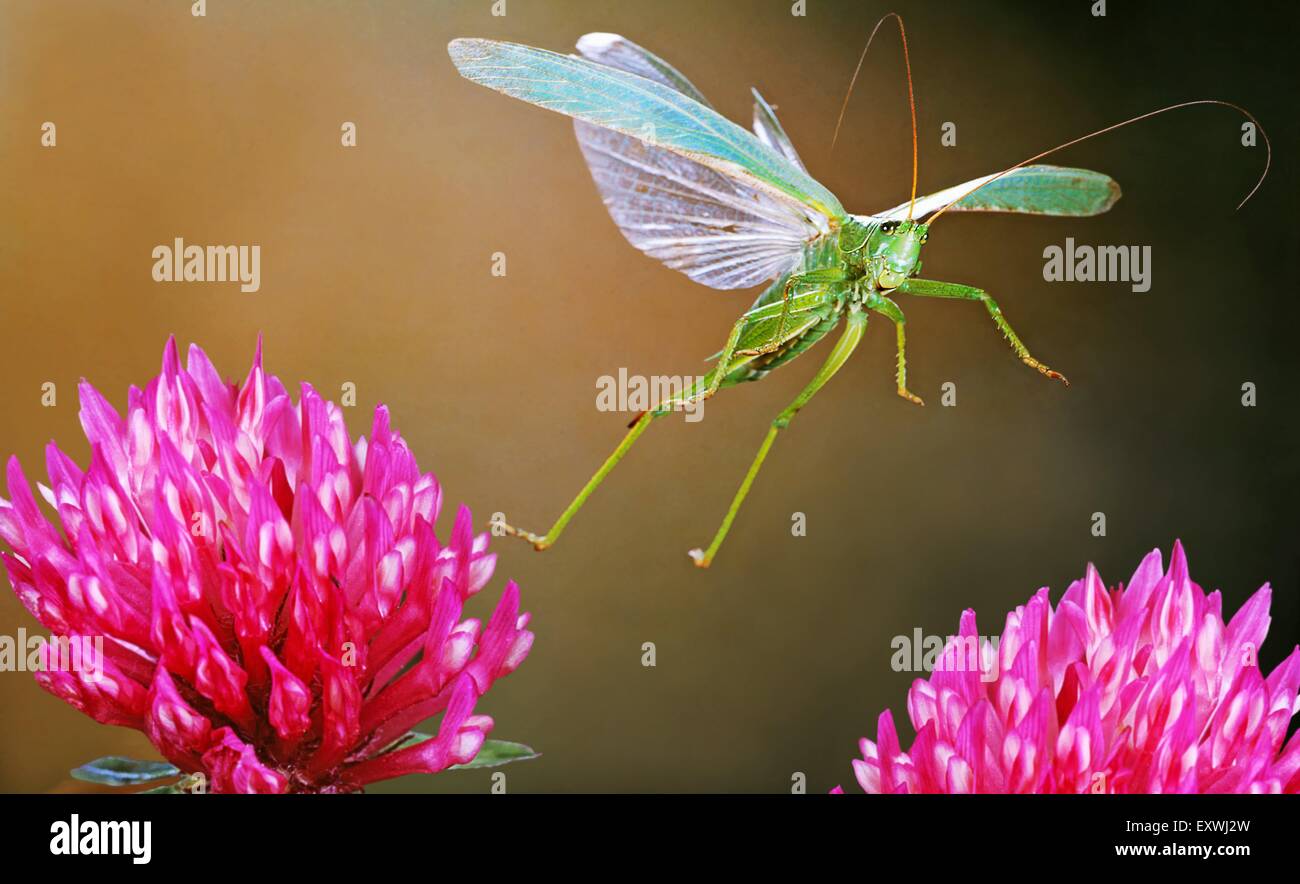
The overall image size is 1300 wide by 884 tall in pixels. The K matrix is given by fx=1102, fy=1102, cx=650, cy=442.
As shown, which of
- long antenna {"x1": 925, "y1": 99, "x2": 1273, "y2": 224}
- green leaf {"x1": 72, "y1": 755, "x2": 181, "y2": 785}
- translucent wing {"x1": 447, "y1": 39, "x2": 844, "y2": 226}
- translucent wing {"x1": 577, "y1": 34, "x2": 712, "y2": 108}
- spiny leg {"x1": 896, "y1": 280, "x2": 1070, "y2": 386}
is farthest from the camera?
long antenna {"x1": 925, "y1": 99, "x2": 1273, "y2": 224}

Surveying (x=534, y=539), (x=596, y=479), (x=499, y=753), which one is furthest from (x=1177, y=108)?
(x=499, y=753)

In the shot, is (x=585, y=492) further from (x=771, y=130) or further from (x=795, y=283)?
(x=771, y=130)

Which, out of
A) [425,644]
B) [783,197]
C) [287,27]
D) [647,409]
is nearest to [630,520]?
[647,409]

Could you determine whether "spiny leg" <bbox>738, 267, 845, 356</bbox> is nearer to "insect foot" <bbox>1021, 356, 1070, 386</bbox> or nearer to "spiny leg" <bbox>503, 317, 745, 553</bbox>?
"spiny leg" <bbox>503, 317, 745, 553</bbox>

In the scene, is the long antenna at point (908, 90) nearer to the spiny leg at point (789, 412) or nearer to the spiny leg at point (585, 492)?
the spiny leg at point (789, 412)

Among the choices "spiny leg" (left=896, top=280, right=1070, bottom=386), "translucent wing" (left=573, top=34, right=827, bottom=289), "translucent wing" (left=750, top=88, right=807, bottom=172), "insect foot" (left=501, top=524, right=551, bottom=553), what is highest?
"translucent wing" (left=750, top=88, right=807, bottom=172)

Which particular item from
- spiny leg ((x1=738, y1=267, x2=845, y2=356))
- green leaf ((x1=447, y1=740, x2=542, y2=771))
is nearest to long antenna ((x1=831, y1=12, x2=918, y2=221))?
spiny leg ((x1=738, y1=267, x2=845, y2=356))

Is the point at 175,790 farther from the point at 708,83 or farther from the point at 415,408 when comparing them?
the point at 708,83
